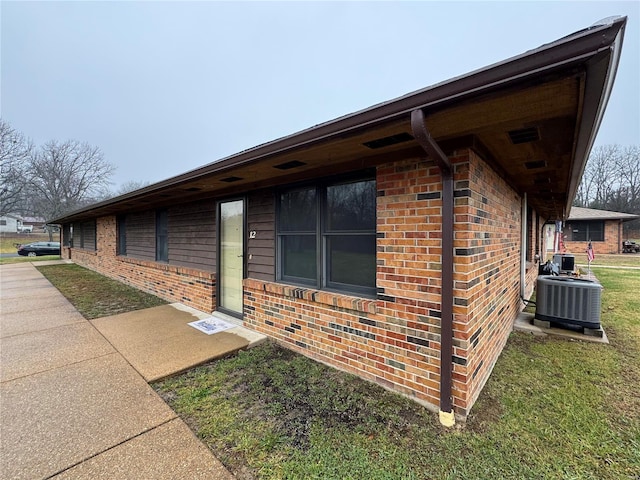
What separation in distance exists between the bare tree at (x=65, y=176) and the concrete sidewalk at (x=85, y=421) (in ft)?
110

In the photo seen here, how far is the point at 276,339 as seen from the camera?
147 inches

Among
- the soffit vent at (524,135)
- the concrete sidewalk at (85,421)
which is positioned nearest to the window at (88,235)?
the concrete sidewalk at (85,421)

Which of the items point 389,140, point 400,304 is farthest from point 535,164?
point 400,304

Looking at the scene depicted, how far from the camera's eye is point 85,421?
2.21 m

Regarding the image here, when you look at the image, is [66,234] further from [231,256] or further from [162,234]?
[231,256]

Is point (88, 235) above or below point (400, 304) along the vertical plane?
above

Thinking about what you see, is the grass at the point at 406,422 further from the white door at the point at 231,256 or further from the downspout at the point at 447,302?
the white door at the point at 231,256

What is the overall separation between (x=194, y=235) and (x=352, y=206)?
3.71 metres

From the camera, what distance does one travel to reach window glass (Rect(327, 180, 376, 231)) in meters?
2.96

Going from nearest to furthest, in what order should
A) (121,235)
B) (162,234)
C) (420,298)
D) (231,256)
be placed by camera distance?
(420,298)
(231,256)
(162,234)
(121,235)

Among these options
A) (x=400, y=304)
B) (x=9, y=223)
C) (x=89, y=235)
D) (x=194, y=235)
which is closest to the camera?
(x=400, y=304)

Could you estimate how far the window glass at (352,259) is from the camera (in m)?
2.98

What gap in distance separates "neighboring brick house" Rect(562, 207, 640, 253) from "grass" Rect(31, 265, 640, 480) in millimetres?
18684

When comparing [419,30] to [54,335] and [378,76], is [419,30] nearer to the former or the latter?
[378,76]
